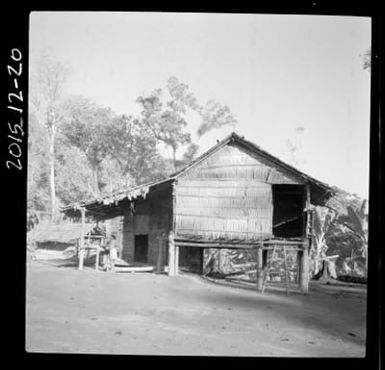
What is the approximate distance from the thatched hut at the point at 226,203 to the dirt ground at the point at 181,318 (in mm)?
1467

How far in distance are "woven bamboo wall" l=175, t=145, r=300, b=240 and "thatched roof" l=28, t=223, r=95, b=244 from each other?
2.64 metres

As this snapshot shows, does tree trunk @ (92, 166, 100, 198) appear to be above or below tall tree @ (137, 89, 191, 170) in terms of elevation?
below

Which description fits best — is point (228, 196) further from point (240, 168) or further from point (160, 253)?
point (160, 253)

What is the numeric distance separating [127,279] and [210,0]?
6313 mm

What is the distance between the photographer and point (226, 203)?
11.5 meters

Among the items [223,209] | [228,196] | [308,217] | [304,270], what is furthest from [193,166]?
[304,270]

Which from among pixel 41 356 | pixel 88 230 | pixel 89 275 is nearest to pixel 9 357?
pixel 41 356

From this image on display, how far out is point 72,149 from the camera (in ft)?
32.3

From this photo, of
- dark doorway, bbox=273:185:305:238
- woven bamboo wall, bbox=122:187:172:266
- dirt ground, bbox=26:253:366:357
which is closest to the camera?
dirt ground, bbox=26:253:366:357

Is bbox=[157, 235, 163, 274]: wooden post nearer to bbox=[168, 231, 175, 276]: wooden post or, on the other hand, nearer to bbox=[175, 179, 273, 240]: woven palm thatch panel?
bbox=[168, 231, 175, 276]: wooden post

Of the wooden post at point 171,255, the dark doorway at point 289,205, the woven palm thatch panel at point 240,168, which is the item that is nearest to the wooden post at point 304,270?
the dark doorway at point 289,205

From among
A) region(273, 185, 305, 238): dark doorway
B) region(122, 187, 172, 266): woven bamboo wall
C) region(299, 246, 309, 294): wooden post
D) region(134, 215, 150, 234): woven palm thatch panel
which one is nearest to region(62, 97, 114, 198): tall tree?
region(122, 187, 172, 266): woven bamboo wall

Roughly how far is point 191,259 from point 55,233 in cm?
530

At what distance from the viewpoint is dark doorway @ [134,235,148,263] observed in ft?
43.5
